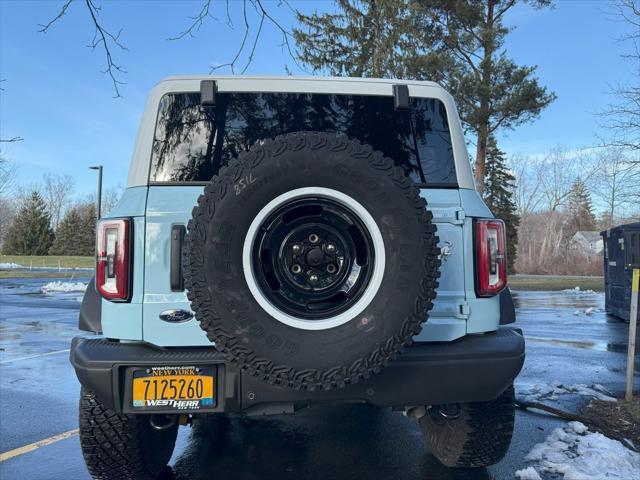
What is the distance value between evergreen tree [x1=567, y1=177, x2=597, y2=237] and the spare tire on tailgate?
5669 cm

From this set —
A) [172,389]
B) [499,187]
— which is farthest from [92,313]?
[499,187]

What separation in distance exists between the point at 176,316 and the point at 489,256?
5.29ft

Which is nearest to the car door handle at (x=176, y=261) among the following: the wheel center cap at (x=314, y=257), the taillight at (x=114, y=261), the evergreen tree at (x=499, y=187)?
the taillight at (x=114, y=261)

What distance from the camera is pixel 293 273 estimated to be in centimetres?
218

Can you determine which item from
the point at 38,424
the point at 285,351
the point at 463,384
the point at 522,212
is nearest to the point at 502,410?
the point at 463,384

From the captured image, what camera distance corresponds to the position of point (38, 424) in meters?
4.10

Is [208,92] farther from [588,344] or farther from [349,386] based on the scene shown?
[588,344]

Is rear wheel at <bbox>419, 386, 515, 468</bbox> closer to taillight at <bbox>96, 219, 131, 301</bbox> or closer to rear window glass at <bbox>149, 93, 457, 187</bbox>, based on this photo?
rear window glass at <bbox>149, 93, 457, 187</bbox>

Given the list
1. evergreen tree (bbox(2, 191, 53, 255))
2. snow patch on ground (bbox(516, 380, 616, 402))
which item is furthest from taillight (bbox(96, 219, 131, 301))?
evergreen tree (bbox(2, 191, 53, 255))

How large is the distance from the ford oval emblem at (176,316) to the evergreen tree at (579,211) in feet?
187

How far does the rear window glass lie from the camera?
102 inches

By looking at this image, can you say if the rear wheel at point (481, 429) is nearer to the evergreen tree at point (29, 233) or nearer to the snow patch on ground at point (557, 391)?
the snow patch on ground at point (557, 391)

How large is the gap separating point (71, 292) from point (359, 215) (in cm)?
2028

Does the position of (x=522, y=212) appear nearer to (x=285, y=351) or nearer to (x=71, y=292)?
(x=71, y=292)
